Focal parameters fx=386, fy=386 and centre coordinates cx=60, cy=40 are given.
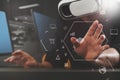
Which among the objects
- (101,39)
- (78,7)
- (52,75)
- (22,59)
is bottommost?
(52,75)

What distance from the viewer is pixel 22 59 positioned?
2.83m

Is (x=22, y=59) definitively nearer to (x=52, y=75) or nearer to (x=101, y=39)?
(x=52, y=75)

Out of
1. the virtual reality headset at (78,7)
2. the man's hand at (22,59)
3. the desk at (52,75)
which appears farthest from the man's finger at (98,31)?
the man's hand at (22,59)

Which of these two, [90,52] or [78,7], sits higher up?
[78,7]

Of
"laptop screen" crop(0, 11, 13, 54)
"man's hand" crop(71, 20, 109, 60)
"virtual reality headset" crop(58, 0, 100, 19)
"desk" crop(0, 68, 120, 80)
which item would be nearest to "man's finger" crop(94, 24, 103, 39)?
"man's hand" crop(71, 20, 109, 60)

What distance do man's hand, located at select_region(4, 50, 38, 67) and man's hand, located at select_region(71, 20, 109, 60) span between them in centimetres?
33

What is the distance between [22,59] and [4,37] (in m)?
0.21

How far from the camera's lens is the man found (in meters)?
2.80

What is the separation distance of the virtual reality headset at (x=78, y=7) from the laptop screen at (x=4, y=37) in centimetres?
41

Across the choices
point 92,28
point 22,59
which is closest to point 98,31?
point 92,28

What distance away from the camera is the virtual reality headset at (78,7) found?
2.79 m

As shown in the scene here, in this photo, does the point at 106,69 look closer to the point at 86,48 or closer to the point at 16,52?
the point at 86,48

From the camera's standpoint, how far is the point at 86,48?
2820 millimetres

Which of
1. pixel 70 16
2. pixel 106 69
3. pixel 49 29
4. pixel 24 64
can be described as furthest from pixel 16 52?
pixel 106 69
